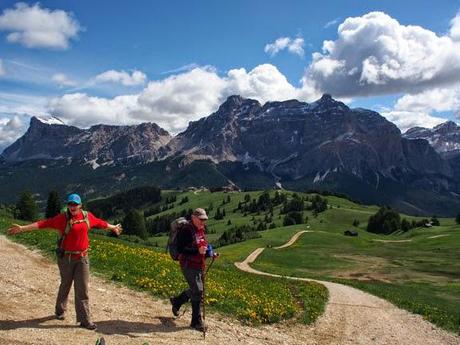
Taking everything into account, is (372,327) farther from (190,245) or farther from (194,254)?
(190,245)

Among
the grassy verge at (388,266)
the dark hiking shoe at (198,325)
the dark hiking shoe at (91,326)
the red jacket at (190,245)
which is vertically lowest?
the grassy verge at (388,266)

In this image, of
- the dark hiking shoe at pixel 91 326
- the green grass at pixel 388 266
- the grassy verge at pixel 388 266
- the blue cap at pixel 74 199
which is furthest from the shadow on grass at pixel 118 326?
the grassy verge at pixel 388 266

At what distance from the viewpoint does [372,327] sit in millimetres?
25219

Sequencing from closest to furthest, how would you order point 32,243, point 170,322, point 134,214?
point 170,322 → point 32,243 → point 134,214

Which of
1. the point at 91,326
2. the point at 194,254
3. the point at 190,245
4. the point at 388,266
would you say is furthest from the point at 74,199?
the point at 388,266

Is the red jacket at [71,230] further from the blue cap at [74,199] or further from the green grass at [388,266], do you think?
the green grass at [388,266]

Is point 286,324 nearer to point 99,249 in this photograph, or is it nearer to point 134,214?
point 99,249

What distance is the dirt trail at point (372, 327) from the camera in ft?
73.2

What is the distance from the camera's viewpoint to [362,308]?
31625 millimetres

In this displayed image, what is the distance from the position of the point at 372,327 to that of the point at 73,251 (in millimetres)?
16025

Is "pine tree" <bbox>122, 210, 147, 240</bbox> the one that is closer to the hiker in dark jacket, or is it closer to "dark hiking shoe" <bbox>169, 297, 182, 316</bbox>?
"dark hiking shoe" <bbox>169, 297, 182, 316</bbox>

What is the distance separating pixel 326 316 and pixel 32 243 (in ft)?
58.7

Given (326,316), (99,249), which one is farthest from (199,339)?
(99,249)

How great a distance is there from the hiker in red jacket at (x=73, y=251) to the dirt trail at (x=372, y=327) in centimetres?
997
